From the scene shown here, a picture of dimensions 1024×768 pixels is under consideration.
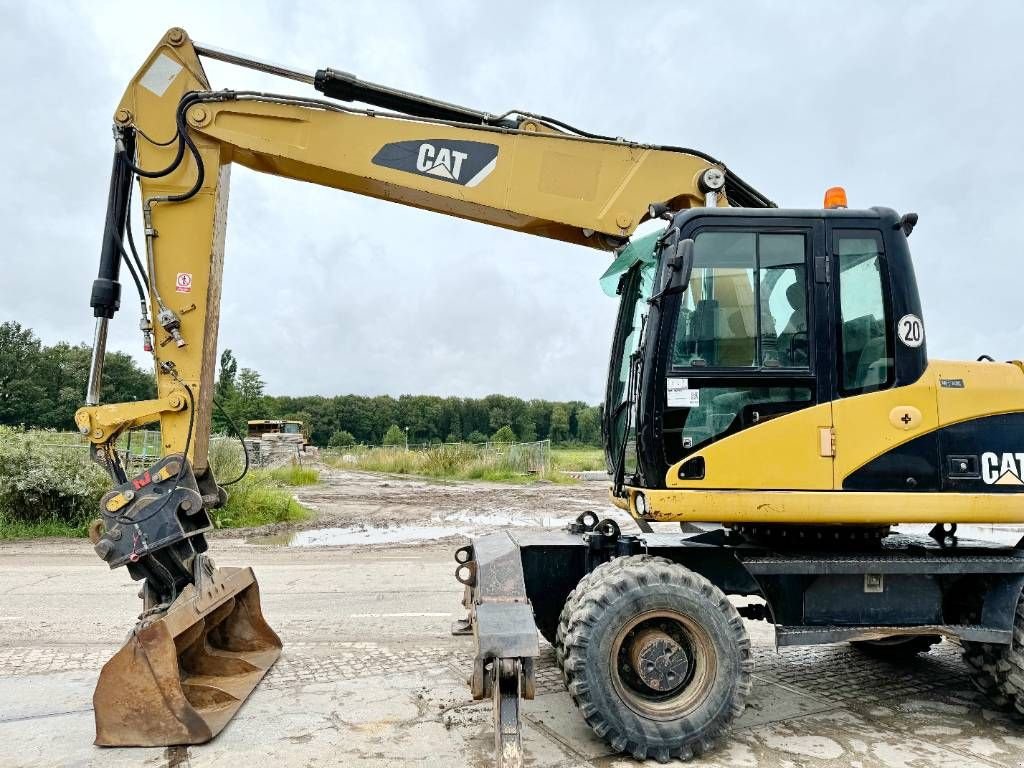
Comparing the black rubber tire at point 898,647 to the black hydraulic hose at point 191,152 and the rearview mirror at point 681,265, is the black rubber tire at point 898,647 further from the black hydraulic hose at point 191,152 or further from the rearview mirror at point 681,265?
the black hydraulic hose at point 191,152

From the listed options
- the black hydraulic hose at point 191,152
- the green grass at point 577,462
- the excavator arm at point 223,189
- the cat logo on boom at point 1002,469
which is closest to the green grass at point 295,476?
the green grass at point 577,462

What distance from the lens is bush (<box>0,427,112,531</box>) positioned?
12.2 m

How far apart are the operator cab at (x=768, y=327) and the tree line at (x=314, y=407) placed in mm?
30153

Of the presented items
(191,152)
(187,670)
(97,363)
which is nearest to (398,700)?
(187,670)

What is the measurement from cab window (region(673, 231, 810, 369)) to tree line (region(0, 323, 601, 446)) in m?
30.2

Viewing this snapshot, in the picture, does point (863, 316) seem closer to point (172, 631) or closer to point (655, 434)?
point (655, 434)

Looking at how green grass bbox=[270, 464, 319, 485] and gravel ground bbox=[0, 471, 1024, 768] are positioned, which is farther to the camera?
green grass bbox=[270, 464, 319, 485]

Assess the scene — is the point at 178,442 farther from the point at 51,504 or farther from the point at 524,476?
the point at 524,476

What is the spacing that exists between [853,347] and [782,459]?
0.80 m

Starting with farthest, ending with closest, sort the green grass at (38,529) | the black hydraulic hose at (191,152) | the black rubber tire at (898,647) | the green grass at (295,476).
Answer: the green grass at (295,476) < the green grass at (38,529) < the black rubber tire at (898,647) < the black hydraulic hose at (191,152)

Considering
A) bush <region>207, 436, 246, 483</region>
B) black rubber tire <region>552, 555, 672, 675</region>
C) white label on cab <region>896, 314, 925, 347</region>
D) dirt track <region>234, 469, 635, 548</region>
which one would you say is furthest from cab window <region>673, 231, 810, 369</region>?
A: bush <region>207, 436, 246, 483</region>

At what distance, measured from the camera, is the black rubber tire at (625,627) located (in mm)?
3811

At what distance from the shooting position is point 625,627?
3910 mm

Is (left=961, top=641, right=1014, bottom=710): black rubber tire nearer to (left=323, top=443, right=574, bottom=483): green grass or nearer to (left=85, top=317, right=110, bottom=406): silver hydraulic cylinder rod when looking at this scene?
(left=85, top=317, right=110, bottom=406): silver hydraulic cylinder rod
